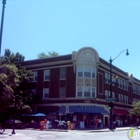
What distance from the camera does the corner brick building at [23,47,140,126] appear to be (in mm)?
40250

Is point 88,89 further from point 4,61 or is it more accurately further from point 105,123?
point 4,61

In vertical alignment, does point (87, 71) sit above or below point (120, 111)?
above

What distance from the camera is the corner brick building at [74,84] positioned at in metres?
40.2

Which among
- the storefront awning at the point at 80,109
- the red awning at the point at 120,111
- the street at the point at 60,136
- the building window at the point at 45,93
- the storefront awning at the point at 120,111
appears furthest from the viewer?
the storefront awning at the point at 120,111

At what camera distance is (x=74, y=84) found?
41281 millimetres

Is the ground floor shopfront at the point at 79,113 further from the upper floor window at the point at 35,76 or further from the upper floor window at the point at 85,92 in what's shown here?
the upper floor window at the point at 35,76

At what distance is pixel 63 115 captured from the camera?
40.8 metres

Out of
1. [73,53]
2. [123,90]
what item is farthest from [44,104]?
[123,90]

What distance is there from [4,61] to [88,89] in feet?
48.8

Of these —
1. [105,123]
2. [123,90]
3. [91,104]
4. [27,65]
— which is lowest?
[105,123]

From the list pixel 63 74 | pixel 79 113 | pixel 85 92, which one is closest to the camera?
pixel 79 113

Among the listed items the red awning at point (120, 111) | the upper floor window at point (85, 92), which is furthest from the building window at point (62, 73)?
the red awning at point (120, 111)

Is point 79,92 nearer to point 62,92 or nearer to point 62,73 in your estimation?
point 62,92

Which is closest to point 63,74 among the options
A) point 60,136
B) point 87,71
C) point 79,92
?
point 87,71
